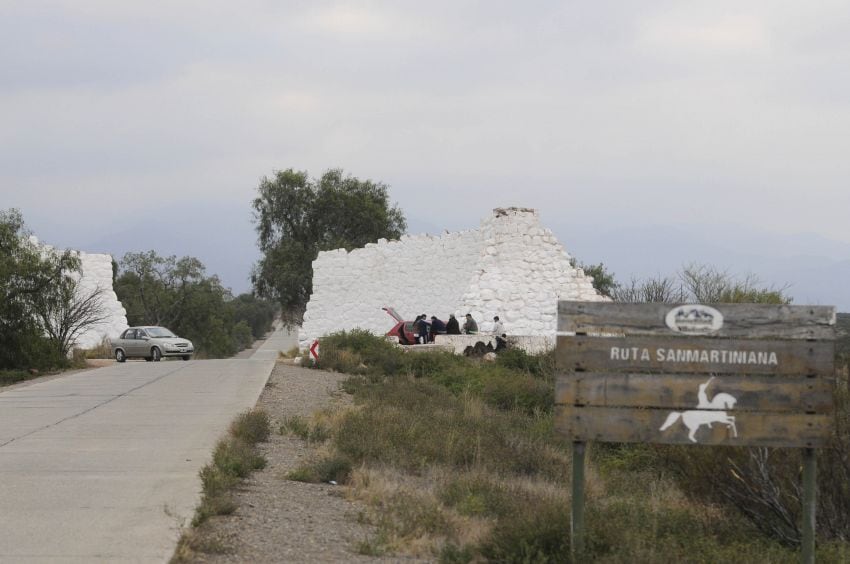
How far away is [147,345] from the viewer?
37.5 metres

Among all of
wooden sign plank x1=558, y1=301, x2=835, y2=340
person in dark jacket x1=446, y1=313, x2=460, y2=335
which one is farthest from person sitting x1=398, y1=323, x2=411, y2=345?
wooden sign plank x1=558, y1=301, x2=835, y2=340

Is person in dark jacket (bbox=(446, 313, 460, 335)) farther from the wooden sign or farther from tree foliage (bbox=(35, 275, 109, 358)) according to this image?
the wooden sign

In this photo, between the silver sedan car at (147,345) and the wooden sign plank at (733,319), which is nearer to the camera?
the wooden sign plank at (733,319)

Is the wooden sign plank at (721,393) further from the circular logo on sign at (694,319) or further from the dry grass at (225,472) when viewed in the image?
the dry grass at (225,472)

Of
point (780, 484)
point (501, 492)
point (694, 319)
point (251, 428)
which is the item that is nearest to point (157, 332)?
point (251, 428)

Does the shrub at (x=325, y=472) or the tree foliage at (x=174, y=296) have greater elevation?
the tree foliage at (x=174, y=296)

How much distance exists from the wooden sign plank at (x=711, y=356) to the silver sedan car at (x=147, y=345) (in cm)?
3143

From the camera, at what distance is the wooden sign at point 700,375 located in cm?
766

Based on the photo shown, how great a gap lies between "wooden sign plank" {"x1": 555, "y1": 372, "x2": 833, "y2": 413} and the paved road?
359cm

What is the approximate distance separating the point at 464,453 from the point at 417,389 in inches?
341

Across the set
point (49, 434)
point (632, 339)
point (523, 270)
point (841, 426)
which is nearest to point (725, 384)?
point (632, 339)

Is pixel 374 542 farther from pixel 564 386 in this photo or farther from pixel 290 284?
pixel 290 284

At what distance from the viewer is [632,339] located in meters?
7.76

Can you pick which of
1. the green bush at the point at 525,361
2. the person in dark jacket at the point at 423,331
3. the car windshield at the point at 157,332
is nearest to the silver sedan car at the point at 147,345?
the car windshield at the point at 157,332
